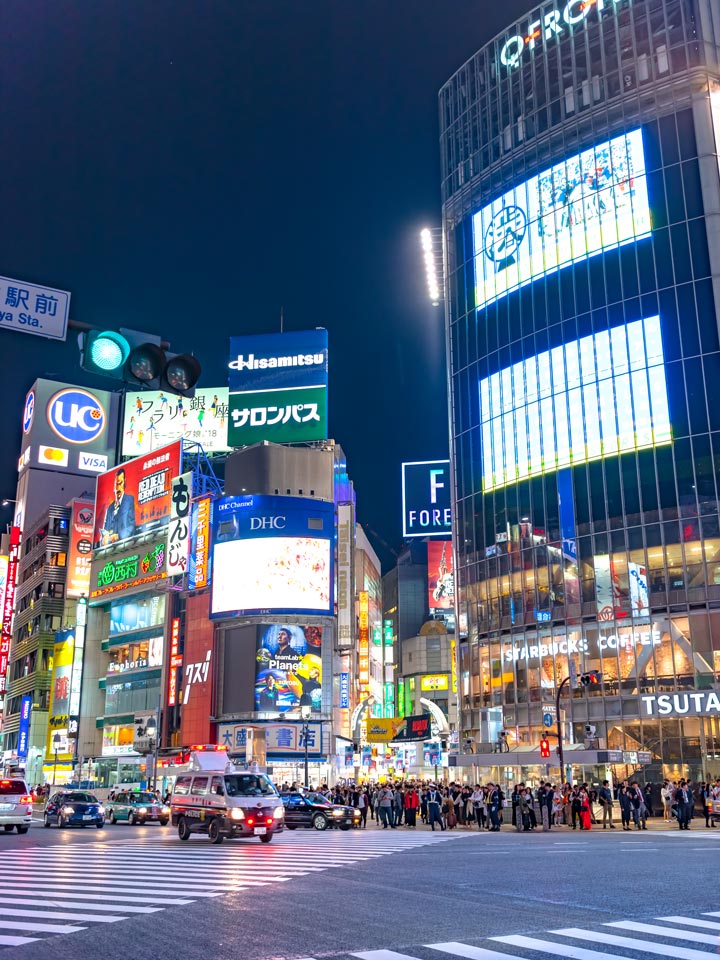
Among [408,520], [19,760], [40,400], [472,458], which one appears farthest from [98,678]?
[472,458]

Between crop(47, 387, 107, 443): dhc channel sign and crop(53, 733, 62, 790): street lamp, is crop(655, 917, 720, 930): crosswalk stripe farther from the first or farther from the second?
crop(47, 387, 107, 443): dhc channel sign

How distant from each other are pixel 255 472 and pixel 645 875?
2764 inches

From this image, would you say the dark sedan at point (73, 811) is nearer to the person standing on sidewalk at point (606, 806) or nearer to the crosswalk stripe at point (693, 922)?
the person standing on sidewalk at point (606, 806)

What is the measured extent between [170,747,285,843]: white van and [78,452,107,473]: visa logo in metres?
110

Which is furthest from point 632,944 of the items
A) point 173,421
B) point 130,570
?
point 173,421

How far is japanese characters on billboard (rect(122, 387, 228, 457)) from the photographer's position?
9669cm

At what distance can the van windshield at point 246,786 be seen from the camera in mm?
26123

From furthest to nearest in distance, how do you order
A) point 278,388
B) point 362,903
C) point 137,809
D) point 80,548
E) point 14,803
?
point 80,548 → point 278,388 → point 137,809 → point 14,803 → point 362,903

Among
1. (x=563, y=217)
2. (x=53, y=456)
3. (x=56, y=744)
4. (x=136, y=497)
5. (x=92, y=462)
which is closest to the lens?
(x=563, y=217)

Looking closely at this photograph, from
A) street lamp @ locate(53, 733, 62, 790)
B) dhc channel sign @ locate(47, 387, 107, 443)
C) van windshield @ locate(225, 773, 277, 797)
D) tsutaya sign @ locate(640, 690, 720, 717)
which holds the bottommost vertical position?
van windshield @ locate(225, 773, 277, 797)

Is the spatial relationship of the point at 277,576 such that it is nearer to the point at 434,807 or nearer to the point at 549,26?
the point at 434,807

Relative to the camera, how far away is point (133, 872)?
1775 cm

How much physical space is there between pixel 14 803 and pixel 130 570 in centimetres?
6149

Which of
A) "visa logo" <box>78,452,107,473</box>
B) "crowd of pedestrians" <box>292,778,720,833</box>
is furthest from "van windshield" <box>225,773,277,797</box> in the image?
"visa logo" <box>78,452,107,473</box>
